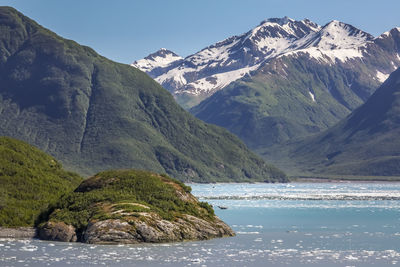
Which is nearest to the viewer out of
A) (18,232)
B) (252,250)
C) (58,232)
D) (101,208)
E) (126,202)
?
(252,250)

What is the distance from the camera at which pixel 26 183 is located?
369ft

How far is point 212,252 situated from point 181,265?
1012 cm

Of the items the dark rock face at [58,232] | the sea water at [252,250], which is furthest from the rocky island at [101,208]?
the sea water at [252,250]

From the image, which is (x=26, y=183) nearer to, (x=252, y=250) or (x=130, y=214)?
(x=130, y=214)

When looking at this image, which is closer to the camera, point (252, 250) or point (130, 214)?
point (252, 250)

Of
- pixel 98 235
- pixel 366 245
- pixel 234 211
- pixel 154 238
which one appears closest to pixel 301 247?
pixel 366 245

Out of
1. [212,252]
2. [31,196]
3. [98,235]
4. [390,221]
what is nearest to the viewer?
[212,252]

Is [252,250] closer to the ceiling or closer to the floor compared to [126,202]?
closer to the floor

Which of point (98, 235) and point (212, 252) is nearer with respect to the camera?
point (212, 252)

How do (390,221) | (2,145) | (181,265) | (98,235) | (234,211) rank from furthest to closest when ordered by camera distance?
1. (234,211)
2. (390,221)
3. (2,145)
4. (98,235)
5. (181,265)

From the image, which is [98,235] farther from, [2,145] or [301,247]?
[2,145]

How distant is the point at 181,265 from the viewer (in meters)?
77.2

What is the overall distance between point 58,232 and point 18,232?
6613 millimetres

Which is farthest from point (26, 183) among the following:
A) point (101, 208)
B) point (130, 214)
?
point (130, 214)
